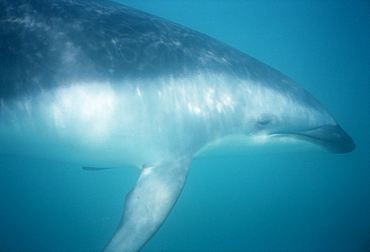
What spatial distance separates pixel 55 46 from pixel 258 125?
455 cm

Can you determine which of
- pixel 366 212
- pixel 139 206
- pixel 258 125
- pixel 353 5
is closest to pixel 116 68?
pixel 139 206

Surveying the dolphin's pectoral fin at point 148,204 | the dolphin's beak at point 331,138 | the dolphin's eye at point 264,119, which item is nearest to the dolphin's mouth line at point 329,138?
the dolphin's beak at point 331,138

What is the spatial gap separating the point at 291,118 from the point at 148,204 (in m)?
3.87

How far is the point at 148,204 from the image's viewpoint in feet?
12.3

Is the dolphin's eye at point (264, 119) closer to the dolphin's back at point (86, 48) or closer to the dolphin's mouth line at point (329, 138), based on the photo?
the dolphin's mouth line at point (329, 138)

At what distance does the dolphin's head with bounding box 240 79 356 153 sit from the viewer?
477 centimetres

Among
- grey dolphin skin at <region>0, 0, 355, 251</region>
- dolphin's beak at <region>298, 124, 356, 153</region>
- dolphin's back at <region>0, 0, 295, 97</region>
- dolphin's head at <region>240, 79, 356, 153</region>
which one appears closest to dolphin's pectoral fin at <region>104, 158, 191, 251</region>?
grey dolphin skin at <region>0, 0, 355, 251</region>

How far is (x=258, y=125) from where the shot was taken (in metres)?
4.95

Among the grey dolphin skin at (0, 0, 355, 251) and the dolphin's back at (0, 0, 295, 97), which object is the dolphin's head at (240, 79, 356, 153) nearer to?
the grey dolphin skin at (0, 0, 355, 251)

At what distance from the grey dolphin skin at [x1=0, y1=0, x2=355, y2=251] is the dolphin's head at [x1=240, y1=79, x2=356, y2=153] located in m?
0.03

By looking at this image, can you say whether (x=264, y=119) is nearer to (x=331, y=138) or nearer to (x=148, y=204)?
(x=331, y=138)

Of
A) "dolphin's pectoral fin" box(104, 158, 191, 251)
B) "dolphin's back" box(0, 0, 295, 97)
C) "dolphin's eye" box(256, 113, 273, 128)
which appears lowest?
"dolphin's pectoral fin" box(104, 158, 191, 251)

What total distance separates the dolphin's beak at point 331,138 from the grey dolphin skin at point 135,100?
25 mm

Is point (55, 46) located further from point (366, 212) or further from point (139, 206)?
point (366, 212)
